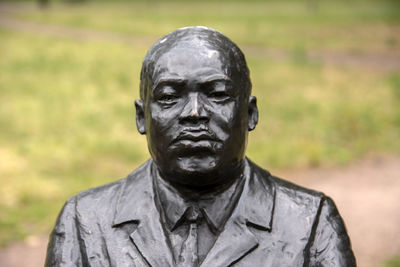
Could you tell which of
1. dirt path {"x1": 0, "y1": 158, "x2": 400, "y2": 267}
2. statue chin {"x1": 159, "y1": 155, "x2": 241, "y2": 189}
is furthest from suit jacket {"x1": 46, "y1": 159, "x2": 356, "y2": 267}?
dirt path {"x1": 0, "y1": 158, "x2": 400, "y2": 267}

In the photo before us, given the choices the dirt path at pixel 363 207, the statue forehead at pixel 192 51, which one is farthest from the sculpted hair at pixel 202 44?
the dirt path at pixel 363 207

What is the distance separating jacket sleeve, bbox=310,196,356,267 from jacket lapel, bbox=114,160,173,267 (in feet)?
2.03

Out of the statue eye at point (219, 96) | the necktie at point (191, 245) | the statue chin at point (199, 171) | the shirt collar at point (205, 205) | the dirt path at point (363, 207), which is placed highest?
the statue eye at point (219, 96)

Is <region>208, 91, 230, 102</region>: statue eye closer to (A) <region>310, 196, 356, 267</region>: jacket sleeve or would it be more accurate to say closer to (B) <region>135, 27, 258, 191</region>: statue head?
(B) <region>135, 27, 258, 191</region>: statue head

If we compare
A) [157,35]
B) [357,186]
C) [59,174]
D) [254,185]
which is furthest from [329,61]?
[254,185]

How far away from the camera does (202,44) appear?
8.54 ft

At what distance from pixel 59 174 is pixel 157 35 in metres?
10.7

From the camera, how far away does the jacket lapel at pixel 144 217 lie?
2543 millimetres

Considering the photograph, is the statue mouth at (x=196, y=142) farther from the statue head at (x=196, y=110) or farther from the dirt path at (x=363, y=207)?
the dirt path at (x=363, y=207)

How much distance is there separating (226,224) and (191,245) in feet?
0.57

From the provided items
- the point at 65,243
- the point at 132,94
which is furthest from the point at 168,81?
the point at 132,94

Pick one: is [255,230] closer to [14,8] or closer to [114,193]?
[114,193]

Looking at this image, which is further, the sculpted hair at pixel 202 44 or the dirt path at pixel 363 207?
the dirt path at pixel 363 207

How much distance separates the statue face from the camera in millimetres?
2479
